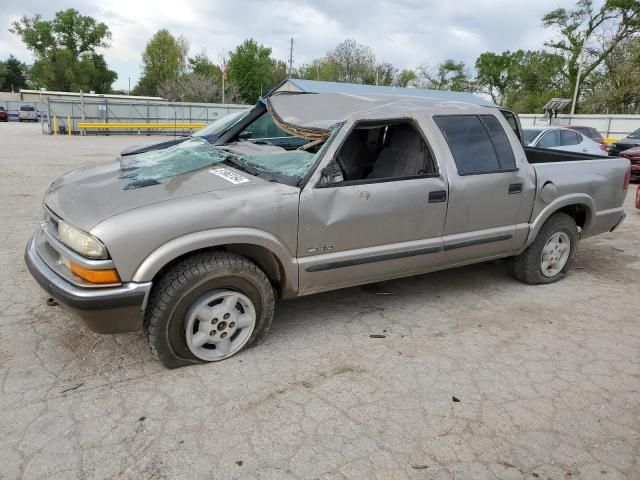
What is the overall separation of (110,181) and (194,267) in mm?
979

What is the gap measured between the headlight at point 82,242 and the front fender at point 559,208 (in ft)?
11.8

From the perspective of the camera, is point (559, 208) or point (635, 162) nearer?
point (559, 208)

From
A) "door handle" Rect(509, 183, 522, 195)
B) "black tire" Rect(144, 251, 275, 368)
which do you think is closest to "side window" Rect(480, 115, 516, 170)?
"door handle" Rect(509, 183, 522, 195)

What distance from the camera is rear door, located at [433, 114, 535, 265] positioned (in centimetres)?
396

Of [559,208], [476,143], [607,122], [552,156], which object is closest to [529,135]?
[552,156]

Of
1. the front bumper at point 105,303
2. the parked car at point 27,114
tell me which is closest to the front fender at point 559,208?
the front bumper at point 105,303

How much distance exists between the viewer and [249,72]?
61.0 meters

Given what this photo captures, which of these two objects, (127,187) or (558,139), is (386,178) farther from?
(558,139)

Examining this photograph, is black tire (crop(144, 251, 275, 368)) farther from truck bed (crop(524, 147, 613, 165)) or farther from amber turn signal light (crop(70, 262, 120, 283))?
truck bed (crop(524, 147, 613, 165))

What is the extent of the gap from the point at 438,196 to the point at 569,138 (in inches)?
348

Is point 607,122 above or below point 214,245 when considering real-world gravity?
above

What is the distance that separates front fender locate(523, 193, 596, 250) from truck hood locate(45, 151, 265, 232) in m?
2.69

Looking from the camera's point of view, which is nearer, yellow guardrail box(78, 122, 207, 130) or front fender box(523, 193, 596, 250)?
front fender box(523, 193, 596, 250)

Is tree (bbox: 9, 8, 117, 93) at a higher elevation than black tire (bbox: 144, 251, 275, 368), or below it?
higher
